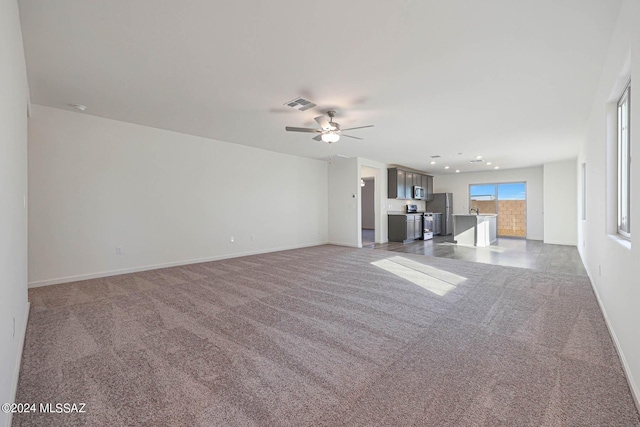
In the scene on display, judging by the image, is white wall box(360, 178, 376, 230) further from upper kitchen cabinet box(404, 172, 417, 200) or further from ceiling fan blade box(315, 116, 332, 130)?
ceiling fan blade box(315, 116, 332, 130)

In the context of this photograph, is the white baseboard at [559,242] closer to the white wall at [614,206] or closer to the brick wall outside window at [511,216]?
the brick wall outside window at [511,216]

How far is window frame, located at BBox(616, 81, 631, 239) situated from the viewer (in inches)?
92.6

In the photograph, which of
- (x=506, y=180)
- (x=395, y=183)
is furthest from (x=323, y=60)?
(x=506, y=180)

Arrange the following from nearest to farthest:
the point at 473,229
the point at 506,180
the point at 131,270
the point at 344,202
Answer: the point at 131,270 → the point at 473,229 → the point at 344,202 → the point at 506,180

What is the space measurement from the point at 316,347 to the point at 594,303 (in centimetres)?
331

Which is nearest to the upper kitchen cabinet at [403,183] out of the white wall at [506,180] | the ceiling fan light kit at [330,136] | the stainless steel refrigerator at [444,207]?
the stainless steel refrigerator at [444,207]

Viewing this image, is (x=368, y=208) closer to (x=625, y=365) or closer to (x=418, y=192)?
(x=418, y=192)

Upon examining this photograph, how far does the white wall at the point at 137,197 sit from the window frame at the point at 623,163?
5.97 meters

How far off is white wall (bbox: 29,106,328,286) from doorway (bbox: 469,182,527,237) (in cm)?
Answer: 773

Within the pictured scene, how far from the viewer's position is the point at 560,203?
8133 millimetres

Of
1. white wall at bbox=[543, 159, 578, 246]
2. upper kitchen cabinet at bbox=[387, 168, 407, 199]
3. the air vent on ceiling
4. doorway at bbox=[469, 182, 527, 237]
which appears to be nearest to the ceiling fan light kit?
the air vent on ceiling

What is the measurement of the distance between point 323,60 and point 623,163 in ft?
9.50

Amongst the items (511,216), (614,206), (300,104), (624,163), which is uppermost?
(300,104)

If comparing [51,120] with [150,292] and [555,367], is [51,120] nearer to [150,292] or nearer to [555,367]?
[150,292]
